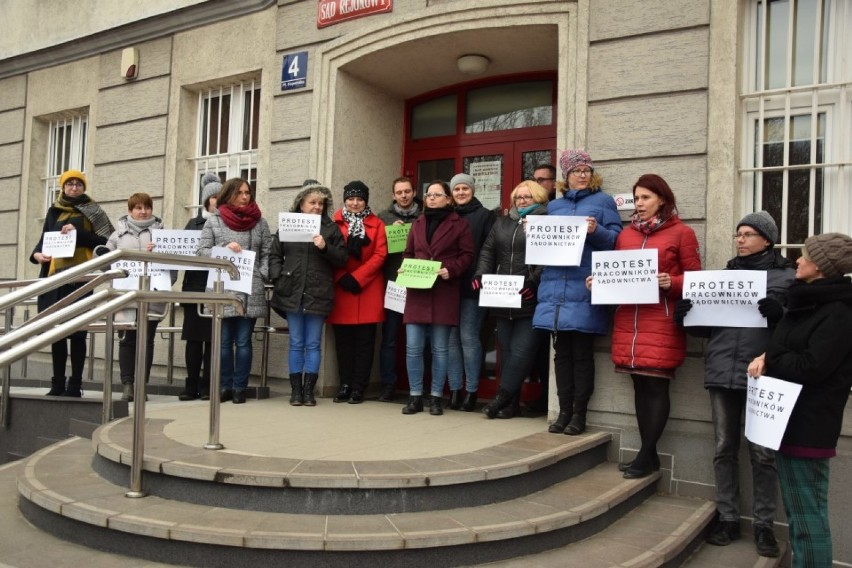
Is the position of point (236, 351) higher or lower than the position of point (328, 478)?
higher

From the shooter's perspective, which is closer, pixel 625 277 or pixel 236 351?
pixel 625 277

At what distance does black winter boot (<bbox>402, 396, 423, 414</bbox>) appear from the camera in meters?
5.77

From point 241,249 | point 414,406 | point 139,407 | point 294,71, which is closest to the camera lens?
point 139,407

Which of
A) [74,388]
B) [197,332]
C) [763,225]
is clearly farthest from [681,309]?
[74,388]

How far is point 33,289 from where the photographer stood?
3.29 m

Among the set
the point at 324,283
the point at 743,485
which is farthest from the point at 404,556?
the point at 324,283

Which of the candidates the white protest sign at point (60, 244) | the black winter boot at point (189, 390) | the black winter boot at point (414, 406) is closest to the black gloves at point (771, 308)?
the black winter boot at point (414, 406)

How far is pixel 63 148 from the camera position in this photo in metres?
9.49

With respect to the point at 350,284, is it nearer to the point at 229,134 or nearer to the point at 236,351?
the point at 236,351

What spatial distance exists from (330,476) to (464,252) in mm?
2611

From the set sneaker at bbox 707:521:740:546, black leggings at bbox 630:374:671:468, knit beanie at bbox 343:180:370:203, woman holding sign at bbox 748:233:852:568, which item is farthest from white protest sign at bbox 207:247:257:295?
woman holding sign at bbox 748:233:852:568

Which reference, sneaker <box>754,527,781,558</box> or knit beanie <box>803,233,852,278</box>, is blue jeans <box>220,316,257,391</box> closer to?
sneaker <box>754,527,781,558</box>

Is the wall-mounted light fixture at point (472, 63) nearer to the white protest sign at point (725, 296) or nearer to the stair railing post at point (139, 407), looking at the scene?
the white protest sign at point (725, 296)

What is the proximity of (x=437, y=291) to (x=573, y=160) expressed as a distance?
57.4 inches
